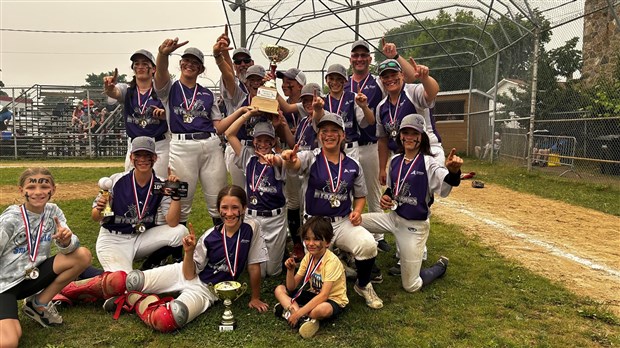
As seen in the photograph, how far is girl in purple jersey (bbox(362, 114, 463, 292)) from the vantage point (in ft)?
13.4

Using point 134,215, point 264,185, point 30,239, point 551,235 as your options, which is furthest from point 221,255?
point 551,235

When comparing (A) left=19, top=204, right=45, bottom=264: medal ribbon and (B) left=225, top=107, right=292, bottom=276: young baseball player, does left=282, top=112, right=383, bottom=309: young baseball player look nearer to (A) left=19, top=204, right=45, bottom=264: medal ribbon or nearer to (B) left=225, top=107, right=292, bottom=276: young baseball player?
(B) left=225, top=107, right=292, bottom=276: young baseball player

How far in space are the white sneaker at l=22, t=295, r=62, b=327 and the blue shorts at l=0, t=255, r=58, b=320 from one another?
9 cm

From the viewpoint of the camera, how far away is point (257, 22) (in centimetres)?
1608

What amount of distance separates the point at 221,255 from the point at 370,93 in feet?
8.85

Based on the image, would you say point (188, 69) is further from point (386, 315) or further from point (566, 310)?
point (566, 310)

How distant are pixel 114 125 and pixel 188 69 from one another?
65.1ft

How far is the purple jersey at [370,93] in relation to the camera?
16.7 feet

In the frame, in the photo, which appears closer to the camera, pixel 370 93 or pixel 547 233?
pixel 370 93

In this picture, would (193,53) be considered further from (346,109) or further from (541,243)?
(541,243)

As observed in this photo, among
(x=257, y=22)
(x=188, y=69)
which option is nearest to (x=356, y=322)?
(x=188, y=69)

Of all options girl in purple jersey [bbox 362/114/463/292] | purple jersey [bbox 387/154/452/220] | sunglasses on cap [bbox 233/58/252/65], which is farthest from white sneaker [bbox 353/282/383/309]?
sunglasses on cap [bbox 233/58/252/65]

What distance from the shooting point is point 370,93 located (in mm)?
5133

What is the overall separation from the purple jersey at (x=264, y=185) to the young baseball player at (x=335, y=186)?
29 centimetres
